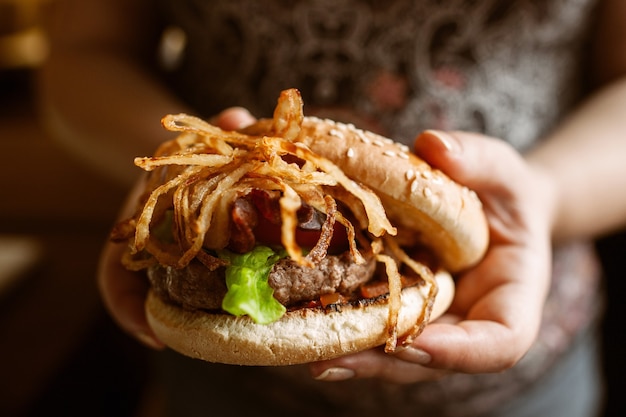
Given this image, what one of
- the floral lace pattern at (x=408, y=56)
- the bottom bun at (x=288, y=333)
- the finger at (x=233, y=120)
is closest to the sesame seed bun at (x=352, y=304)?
the bottom bun at (x=288, y=333)

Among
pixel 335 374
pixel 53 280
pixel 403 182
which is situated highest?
pixel 403 182

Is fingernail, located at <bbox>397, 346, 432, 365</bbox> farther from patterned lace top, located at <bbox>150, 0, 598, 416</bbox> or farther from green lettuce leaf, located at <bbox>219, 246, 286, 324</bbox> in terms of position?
patterned lace top, located at <bbox>150, 0, 598, 416</bbox>

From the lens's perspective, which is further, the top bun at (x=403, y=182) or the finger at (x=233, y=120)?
the finger at (x=233, y=120)

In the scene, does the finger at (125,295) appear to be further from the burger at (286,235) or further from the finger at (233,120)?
the finger at (233,120)

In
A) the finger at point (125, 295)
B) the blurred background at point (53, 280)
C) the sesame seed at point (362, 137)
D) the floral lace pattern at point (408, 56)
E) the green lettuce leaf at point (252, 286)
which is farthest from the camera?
the blurred background at point (53, 280)

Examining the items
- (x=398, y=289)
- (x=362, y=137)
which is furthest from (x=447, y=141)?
(x=398, y=289)

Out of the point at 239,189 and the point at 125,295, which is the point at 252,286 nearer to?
the point at 239,189

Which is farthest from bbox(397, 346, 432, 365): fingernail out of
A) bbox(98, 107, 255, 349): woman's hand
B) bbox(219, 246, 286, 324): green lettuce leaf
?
bbox(98, 107, 255, 349): woman's hand
